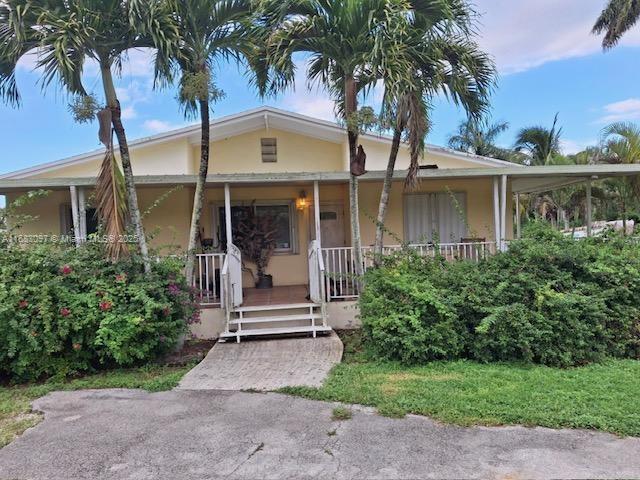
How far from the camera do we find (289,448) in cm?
361

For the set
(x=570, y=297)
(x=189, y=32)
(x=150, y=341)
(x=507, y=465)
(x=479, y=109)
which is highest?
(x=189, y=32)

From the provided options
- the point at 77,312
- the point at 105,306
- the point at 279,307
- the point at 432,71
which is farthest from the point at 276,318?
the point at 432,71

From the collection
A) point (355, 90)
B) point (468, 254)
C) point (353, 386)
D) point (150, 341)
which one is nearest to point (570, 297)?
point (353, 386)

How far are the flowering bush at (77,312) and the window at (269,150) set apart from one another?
495 cm

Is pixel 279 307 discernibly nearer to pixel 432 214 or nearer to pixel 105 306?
pixel 105 306

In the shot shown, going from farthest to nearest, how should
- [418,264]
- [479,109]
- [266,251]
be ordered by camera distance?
[266,251] < [479,109] < [418,264]

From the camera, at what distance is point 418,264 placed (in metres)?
6.80

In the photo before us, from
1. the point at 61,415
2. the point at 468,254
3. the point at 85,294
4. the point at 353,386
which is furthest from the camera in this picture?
the point at 468,254

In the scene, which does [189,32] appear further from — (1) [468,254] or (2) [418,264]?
(1) [468,254]

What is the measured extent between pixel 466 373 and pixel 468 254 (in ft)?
14.7

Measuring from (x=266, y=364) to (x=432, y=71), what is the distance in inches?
196

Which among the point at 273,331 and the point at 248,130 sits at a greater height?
the point at 248,130

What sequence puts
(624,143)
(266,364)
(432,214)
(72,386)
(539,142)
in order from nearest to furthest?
(72,386) → (266,364) → (432,214) → (624,143) → (539,142)

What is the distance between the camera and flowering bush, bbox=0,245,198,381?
5473mm
